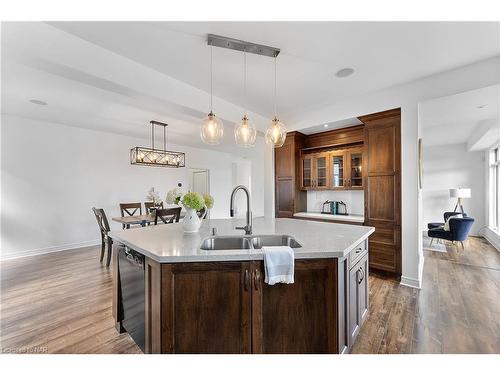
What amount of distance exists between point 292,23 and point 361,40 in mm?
728

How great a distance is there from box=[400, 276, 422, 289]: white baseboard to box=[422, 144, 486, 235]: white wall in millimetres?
4690

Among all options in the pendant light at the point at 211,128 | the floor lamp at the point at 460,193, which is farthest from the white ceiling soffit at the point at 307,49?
the floor lamp at the point at 460,193

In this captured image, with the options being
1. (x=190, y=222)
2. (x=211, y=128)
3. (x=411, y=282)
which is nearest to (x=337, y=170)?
(x=411, y=282)

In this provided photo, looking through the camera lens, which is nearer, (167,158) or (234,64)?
(234,64)

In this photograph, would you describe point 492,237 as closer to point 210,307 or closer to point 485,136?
point 485,136

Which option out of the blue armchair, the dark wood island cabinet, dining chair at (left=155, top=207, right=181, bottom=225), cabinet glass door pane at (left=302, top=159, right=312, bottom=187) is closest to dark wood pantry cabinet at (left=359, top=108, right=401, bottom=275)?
cabinet glass door pane at (left=302, top=159, right=312, bottom=187)

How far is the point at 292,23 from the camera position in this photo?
1.93 m

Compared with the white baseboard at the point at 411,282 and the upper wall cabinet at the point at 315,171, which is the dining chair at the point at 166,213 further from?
the white baseboard at the point at 411,282

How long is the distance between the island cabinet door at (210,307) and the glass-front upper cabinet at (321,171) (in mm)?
3302

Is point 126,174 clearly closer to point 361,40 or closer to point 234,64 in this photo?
point 234,64

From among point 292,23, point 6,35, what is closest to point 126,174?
point 6,35

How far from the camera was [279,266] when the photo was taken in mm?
1354

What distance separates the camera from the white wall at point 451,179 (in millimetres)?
5929

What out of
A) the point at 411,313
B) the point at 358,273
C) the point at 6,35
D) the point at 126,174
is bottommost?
the point at 411,313
